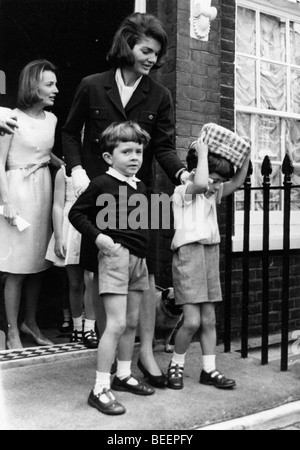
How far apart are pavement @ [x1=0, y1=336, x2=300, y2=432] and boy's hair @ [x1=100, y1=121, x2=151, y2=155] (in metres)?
1.39

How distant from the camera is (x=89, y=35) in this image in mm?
5652

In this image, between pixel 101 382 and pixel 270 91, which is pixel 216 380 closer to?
pixel 101 382

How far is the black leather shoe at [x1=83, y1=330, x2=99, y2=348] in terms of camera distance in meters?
4.05

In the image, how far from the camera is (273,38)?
543 centimetres

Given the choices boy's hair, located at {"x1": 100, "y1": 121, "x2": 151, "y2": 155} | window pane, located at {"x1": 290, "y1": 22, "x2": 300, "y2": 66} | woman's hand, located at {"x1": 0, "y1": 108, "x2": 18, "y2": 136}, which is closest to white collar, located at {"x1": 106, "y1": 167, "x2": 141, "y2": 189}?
boy's hair, located at {"x1": 100, "y1": 121, "x2": 151, "y2": 155}

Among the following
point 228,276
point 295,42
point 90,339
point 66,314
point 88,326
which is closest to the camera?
point 90,339

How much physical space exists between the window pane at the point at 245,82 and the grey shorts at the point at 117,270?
8.45 feet

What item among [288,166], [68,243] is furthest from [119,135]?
[68,243]

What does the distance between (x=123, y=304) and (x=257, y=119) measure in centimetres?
289

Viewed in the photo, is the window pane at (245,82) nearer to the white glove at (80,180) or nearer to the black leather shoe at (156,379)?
the white glove at (80,180)

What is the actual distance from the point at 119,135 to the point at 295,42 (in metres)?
3.21

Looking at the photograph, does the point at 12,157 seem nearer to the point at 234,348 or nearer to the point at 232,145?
the point at 232,145

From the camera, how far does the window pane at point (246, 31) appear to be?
17.0 feet
